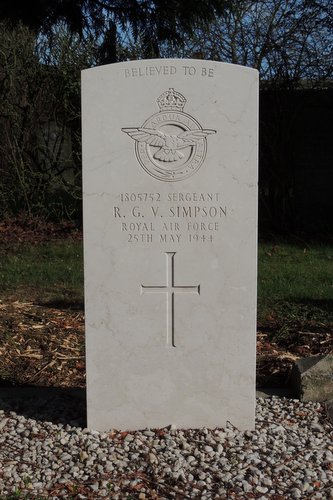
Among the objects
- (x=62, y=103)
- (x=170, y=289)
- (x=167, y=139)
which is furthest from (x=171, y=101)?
(x=62, y=103)

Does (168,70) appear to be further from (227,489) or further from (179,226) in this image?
(227,489)

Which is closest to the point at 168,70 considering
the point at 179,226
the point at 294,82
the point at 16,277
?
the point at 179,226

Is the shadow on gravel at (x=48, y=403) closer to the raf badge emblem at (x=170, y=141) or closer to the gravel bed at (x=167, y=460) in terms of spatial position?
the gravel bed at (x=167, y=460)

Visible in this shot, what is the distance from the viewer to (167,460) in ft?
10.5

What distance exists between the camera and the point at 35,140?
10.9 m

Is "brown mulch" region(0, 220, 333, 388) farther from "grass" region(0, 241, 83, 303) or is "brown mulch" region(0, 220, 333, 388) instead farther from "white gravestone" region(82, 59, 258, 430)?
"white gravestone" region(82, 59, 258, 430)

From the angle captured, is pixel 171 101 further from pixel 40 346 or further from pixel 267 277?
pixel 267 277

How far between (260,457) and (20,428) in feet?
4.49

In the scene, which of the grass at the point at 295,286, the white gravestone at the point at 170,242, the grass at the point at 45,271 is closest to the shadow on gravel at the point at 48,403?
the white gravestone at the point at 170,242

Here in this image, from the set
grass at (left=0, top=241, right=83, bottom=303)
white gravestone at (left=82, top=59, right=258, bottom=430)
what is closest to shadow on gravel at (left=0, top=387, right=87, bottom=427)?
white gravestone at (left=82, top=59, right=258, bottom=430)

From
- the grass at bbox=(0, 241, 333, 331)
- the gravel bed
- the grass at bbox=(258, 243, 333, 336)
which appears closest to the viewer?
the gravel bed

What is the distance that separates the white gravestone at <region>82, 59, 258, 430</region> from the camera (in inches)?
130

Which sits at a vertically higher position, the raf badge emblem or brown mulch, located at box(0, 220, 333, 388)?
the raf badge emblem

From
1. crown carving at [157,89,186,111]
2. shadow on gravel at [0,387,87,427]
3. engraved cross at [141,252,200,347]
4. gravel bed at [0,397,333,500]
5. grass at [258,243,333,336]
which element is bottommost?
gravel bed at [0,397,333,500]
